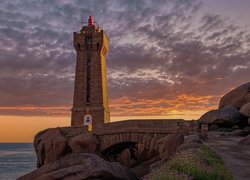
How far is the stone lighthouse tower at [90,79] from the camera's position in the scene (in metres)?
47.9

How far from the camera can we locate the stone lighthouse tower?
4791 cm

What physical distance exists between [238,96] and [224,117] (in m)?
5.13

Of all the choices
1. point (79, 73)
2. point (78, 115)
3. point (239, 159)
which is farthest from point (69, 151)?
point (239, 159)

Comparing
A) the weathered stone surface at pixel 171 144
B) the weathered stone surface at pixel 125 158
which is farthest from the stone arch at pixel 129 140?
the weathered stone surface at pixel 171 144

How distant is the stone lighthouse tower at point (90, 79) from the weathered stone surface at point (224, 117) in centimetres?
2005

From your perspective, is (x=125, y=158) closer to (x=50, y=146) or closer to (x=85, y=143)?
(x=85, y=143)

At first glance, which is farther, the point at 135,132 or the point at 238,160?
the point at 135,132

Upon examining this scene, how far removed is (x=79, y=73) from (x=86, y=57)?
2.55 metres

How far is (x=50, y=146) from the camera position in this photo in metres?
36.1

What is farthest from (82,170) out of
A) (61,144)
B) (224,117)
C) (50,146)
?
(50,146)

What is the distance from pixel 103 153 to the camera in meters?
34.3

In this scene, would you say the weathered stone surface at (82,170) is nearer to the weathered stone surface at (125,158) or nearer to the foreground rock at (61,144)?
the foreground rock at (61,144)

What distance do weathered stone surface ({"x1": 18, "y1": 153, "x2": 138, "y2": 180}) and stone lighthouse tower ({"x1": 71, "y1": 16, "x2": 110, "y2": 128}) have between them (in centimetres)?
3143

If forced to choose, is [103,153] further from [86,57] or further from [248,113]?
[86,57]
